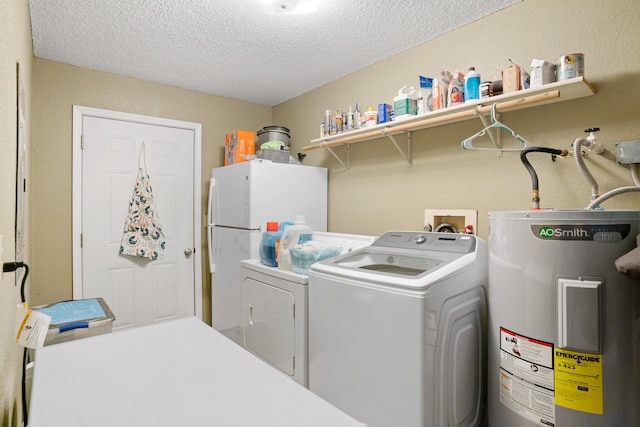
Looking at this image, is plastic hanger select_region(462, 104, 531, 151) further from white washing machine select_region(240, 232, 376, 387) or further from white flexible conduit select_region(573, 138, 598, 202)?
white washing machine select_region(240, 232, 376, 387)

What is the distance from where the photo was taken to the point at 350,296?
5.46 ft

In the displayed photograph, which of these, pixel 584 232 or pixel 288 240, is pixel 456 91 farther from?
pixel 288 240

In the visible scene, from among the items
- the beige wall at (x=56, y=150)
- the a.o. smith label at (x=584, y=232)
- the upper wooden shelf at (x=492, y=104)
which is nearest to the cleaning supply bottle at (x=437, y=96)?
the upper wooden shelf at (x=492, y=104)

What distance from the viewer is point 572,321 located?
1.26 m

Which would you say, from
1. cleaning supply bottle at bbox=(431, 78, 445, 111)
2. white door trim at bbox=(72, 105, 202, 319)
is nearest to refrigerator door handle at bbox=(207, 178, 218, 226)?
white door trim at bbox=(72, 105, 202, 319)

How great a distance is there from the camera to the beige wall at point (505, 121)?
5.53 feet

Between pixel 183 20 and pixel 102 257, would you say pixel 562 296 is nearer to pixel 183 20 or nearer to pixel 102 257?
pixel 183 20

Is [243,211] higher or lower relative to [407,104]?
lower

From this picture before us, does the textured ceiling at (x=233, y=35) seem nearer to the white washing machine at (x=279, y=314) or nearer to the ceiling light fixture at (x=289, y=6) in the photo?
the ceiling light fixture at (x=289, y=6)

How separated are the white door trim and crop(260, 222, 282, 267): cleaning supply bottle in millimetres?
1264

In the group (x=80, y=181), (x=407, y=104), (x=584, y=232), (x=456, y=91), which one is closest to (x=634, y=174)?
(x=584, y=232)

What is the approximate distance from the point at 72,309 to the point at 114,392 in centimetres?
149

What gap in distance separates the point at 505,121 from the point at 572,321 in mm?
1253

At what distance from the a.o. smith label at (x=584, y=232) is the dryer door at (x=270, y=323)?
1323 millimetres
